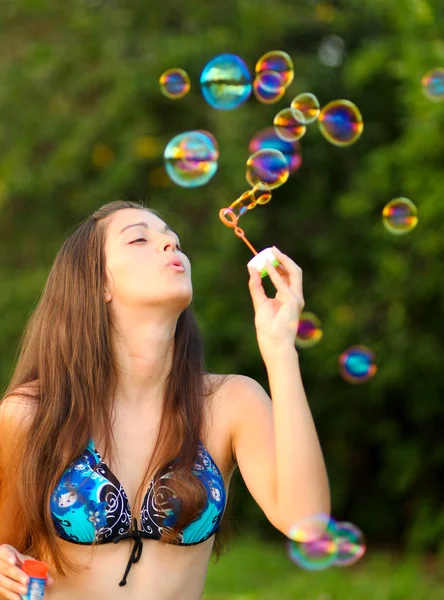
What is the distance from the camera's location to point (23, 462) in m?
2.17

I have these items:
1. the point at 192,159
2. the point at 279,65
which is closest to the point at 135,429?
the point at 192,159

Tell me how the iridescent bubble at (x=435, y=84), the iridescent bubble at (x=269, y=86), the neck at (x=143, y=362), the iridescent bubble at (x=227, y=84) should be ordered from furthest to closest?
the iridescent bubble at (x=435, y=84)
the iridescent bubble at (x=269, y=86)
the iridescent bubble at (x=227, y=84)
the neck at (x=143, y=362)

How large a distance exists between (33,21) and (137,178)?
1.57m

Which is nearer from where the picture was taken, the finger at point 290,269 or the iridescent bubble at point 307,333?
the finger at point 290,269

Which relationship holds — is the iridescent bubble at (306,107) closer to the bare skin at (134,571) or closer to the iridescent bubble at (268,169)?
the iridescent bubble at (268,169)

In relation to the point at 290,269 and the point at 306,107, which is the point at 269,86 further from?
the point at 290,269

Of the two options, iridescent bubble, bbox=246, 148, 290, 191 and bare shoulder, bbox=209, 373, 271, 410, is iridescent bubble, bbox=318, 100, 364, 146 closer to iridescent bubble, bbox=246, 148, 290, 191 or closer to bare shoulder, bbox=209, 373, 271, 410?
iridescent bubble, bbox=246, 148, 290, 191

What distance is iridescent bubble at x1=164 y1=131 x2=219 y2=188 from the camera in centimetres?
331

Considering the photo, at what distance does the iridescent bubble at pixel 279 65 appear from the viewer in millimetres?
3786

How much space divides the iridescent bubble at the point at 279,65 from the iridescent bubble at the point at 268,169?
28.5 inches

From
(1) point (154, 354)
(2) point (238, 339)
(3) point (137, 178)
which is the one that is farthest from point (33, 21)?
(1) point (154, 354)

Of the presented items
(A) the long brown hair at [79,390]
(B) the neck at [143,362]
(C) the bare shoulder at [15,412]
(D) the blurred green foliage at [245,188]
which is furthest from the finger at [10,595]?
(D) the blurred green foliage at [245,188]

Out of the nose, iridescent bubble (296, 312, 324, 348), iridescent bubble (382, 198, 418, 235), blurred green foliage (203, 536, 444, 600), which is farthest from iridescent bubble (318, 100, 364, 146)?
blurred green foliage (203, 536, 444, 600)

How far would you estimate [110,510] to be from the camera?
2072 mm
